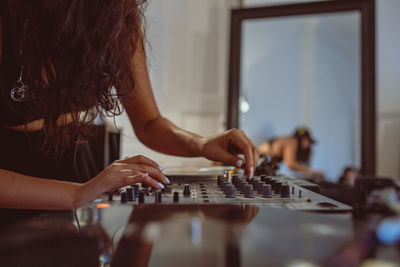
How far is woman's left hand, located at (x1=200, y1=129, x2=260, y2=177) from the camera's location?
78cm

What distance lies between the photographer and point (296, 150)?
2.42 m

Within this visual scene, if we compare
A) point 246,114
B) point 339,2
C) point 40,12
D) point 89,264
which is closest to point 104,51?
point 40,12

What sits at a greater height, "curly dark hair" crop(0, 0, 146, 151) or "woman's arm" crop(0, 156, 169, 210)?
"curly dark hair" crop(0, 0, 146, 151)

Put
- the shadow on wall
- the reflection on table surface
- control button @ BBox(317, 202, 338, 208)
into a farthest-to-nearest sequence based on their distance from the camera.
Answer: the shadow on wall
control button @ BBox(317, 202, 338, 208)
the reflection on table surface

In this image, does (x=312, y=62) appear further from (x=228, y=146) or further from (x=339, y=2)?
(x=228, y=146)

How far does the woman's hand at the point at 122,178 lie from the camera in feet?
1.70

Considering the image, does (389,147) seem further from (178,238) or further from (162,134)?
(178,238)

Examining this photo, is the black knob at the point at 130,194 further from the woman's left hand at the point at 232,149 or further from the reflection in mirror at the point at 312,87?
the reflection in mirror at the point at 312,87

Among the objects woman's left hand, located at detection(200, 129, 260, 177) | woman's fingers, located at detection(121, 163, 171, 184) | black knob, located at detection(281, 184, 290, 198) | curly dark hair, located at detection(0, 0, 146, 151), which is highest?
curly dark hair, located at detection(0, 0, 146, 151)

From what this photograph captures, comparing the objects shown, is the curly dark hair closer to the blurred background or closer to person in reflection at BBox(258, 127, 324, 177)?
the blurred background

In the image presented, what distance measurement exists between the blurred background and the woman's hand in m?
1.74

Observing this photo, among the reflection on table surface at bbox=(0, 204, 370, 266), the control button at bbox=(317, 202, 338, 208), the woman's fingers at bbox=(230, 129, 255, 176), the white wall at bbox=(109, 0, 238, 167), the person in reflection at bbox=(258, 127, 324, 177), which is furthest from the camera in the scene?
the white wall at bbox=(109, 0, 238, 167)

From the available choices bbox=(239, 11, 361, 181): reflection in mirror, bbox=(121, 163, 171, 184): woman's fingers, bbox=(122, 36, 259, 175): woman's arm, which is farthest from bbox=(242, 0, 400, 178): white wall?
bbox=(121, 163, 171, 184): woman's fingers

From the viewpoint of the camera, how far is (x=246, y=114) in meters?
2.66
